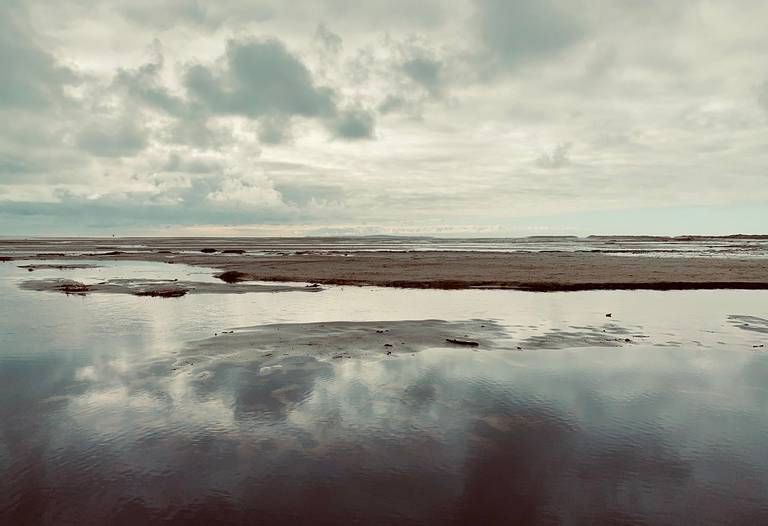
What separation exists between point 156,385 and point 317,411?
5156 millimetres

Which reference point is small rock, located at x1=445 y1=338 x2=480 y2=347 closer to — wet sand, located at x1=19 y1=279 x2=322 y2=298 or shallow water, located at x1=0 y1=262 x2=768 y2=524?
shallow water, located at x1=0 y1=262 x2=768 y2=524

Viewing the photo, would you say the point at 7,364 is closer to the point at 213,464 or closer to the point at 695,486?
the point at 213,464

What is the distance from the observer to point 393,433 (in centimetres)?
1045

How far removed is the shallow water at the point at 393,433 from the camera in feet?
25.3

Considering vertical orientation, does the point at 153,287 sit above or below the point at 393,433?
above

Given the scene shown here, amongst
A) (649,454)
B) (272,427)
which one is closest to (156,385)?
(272,427)

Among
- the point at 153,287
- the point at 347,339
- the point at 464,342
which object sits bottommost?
the point at 347,339

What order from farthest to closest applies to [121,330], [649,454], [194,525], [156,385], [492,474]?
[121,330] → [156,385] → [649,454] → [492,474] → [194,525]

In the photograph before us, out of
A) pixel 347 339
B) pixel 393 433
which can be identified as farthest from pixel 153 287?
pixel 393 433

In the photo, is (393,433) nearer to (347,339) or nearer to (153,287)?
(347,339)

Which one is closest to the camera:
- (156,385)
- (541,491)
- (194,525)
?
(194,525)

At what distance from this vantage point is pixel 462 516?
24.3ft

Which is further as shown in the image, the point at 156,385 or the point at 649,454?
the point at 156,385

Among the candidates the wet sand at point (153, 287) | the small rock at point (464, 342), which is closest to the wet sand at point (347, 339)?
the small rock at point (464, 342)
